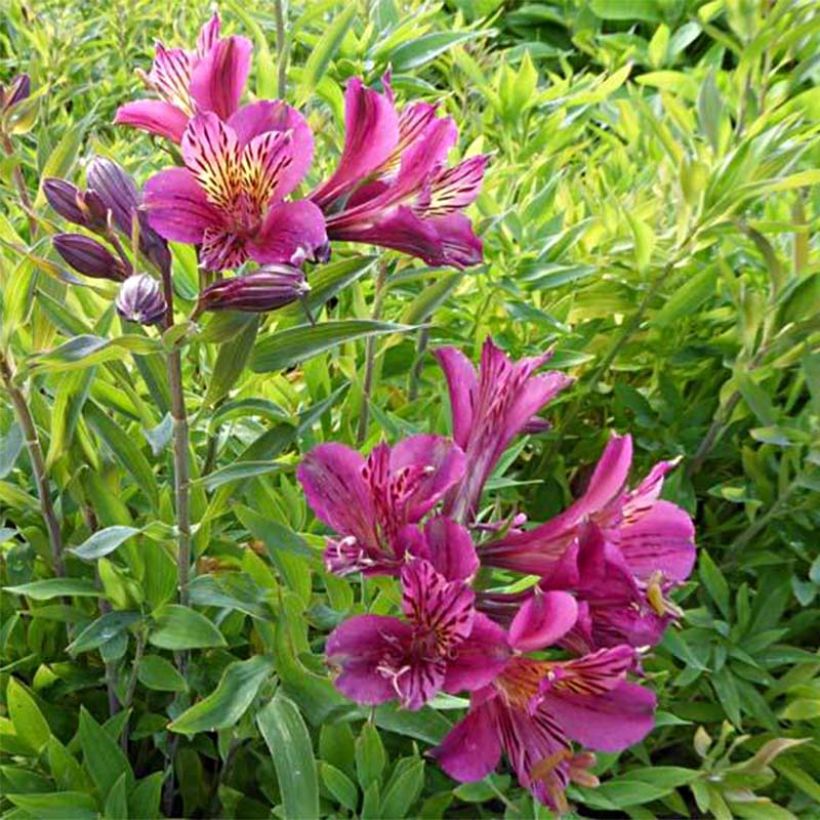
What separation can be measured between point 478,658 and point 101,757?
12.8 inches

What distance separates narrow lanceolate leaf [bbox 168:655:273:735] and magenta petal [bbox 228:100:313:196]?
0.95ft

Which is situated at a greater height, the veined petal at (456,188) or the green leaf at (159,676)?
the veined petal at (456,188)

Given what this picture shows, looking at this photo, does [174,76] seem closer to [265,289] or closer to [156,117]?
[156,117]

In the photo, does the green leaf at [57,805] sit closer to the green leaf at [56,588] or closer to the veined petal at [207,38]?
the green leaf at [56,588]

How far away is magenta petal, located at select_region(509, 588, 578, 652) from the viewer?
1.62ft

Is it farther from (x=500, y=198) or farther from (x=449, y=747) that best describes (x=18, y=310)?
(x=500, y=198)

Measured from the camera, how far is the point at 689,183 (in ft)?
3.05

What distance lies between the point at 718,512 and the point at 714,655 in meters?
0.19

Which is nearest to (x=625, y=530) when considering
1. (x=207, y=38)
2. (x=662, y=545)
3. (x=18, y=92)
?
(x=662, y=545)

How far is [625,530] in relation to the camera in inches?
22.1

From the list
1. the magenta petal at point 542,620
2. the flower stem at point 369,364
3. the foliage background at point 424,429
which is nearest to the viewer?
the magenta petal at point 542,620

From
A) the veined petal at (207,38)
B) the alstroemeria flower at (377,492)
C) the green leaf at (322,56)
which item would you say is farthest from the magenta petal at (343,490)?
the green leaf at (322,56)

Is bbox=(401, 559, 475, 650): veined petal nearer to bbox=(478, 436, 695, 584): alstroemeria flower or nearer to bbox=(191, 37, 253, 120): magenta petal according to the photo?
bbox=(478, 436, 695, 584): alstroemeria flower

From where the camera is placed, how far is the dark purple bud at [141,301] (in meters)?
0.52
